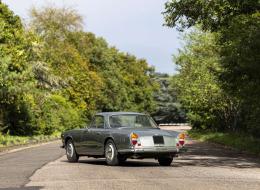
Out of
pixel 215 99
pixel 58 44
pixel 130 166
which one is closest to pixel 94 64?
pixel 58 44

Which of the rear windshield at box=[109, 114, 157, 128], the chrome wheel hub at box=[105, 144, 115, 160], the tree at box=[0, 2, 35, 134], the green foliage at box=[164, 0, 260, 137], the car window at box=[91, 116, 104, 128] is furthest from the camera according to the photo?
the tree at box=[0, 2, 35, 134]

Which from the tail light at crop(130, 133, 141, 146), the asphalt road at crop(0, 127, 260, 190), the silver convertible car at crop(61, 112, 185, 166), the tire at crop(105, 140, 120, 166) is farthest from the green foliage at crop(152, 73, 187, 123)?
the asphalt road at crop(0, 127, 260, 190)

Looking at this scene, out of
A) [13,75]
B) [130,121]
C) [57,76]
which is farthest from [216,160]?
[57,76]

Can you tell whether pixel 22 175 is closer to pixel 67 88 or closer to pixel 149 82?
pixel 67 88

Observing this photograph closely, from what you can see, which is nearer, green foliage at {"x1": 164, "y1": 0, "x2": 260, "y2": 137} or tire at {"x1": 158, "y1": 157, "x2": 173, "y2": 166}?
tire at {"x1": 158, "y1": 157, "x2": 173, "y2": 166}

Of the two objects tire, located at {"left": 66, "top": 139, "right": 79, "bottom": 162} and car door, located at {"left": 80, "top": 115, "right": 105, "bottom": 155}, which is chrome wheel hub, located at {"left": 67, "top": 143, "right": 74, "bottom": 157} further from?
car door, located at {"left": 80, "top": 115, "right": 105, "bottom": 155}

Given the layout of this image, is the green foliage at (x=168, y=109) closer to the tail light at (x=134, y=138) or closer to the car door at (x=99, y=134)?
the car door at (x=99, y=134)

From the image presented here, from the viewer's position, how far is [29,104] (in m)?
48.5

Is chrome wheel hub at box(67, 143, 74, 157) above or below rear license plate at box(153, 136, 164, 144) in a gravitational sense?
below

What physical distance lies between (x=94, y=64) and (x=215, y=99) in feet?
140

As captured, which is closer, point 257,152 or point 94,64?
point 257,152

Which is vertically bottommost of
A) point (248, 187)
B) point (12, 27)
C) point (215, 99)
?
point (248, 187)

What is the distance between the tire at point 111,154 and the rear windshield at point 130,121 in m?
0.61

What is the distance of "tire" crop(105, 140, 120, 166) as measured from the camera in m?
17.7
